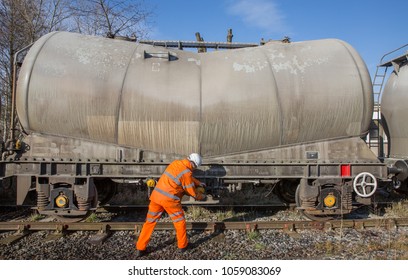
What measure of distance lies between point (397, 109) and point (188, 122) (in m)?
5.47

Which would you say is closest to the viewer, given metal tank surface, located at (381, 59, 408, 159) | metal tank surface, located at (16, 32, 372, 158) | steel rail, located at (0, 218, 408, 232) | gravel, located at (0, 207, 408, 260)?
gravel, located at (0, 207, 408, 260)

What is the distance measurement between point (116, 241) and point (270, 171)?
3270 millimetres

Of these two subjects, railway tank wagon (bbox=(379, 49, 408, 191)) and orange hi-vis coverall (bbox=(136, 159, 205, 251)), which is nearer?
orange hi-vis coverall (bbox=(136, 159, 205, 251))

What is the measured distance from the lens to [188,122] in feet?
17.8

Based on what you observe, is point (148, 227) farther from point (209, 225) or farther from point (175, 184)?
point (209, 225)

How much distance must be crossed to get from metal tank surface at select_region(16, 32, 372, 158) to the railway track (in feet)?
4.94

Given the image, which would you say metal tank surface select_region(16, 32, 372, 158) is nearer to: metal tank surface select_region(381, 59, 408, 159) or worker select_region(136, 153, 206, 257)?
worker select_region(136, 153, 206, 257)

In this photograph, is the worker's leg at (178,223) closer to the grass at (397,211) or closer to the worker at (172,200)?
the worker at (172,200)

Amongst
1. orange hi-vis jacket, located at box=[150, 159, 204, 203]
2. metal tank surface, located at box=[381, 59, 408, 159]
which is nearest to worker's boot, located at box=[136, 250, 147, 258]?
orange hi-vis jacket, located at box=[150, 159, 204, 203]

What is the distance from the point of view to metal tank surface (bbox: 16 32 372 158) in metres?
5.36

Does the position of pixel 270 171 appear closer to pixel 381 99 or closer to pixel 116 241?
pixel 116 241

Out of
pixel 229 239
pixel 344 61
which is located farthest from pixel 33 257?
pixel 344 61

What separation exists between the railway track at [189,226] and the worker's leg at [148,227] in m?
0.95

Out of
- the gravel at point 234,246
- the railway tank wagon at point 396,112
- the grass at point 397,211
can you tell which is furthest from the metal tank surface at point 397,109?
the gravel at point 234,246
